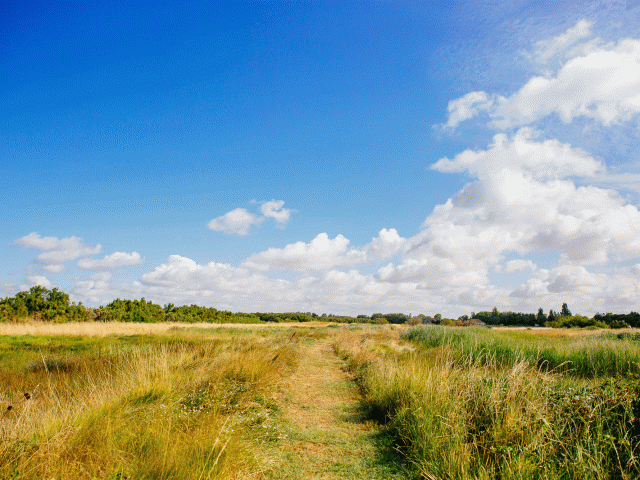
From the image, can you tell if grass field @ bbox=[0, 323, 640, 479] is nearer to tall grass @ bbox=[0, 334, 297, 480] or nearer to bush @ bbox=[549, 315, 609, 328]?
tall grass @ bbox=[0, 334, 297, 480]

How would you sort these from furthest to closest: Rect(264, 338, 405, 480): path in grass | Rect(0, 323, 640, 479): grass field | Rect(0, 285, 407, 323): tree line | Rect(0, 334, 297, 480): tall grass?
Rect(0, 285, 407, 323): tree line
Rect(264, 338, 405, 480): path in grass
Rect(0, 323, 640, 479): grass field
Rect(0, 334, 297, 480): tall grass

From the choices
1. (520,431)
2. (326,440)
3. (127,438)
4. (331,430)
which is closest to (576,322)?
(331,430)

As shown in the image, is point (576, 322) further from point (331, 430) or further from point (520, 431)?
point (520, 431)

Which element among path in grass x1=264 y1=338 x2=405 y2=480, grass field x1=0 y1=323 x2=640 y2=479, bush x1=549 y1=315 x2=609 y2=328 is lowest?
bush x1=549 y1=315 x2=609 y2=328

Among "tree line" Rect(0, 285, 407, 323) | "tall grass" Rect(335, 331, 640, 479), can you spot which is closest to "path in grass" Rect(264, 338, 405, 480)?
"tall grass" Rect(335, 331, 640, 479)

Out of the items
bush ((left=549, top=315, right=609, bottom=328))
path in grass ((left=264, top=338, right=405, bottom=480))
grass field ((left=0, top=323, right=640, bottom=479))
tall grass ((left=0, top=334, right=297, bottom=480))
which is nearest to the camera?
tall grass ((left=0, top=334, right=297, bottom=480))

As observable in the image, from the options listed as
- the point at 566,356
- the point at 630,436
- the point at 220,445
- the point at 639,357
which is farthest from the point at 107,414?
the point at 639,357

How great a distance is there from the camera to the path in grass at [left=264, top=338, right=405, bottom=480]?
4.66 meters

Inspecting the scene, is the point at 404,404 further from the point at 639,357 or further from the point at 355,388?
Answer: the point at 639,357

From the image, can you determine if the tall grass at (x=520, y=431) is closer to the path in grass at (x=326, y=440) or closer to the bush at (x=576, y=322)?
the path in grass at (x=326, y=440)

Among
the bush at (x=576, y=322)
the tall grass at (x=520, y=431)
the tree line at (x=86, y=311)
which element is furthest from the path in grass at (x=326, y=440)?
the bush at (x=576, y=322)

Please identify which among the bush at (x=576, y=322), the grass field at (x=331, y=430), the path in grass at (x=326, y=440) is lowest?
the bush at (x=576, y=322)

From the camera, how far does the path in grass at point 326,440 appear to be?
4.66 m

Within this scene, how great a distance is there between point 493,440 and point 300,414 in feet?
14.2
